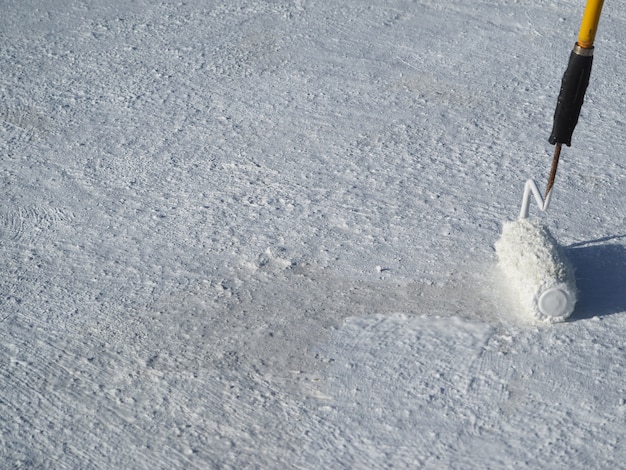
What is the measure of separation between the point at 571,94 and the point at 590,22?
21cm

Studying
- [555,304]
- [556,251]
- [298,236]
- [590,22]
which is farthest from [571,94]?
[298,236]

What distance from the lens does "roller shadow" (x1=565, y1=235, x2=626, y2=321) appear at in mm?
2707

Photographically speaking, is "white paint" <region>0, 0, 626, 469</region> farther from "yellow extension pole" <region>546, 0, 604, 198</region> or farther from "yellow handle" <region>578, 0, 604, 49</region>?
"yellow handle" <region>578, 0, 604, 49</region>

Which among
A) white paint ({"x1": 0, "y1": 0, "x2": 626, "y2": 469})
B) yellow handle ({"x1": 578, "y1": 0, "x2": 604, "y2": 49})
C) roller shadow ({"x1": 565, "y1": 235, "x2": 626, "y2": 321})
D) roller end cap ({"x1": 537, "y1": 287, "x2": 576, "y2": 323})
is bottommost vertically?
white paint ({"x1": 0, "y1": 0, "x2": 626, "y2": 469})

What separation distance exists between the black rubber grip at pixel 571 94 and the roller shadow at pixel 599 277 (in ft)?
1.60

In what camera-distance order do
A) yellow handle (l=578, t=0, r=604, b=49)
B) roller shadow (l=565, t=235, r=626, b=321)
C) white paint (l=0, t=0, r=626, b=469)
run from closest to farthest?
white paint (l=0, t=0, r=626, b=469) < yellow handle (l=578, t=0, r=604, b=49) < roller shadow (l=565, t=235, r=626, b=321)

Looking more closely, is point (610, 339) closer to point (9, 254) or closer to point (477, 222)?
point (477, 222)

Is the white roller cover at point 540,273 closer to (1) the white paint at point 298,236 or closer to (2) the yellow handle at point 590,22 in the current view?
(1) the white paint at point 298,236

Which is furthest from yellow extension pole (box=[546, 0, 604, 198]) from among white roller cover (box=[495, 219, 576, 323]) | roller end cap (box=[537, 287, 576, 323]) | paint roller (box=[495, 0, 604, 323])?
roller end cap (box=[537, 287, 576, 323])

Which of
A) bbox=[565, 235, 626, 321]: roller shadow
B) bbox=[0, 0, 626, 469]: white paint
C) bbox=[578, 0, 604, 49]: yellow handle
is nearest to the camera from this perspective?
bbox=[0, 0, 626, 469]: white paint

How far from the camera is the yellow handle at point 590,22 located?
246cm

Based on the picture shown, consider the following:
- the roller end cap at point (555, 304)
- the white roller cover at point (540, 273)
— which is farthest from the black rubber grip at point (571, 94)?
the roller end cap at point (555, 304)

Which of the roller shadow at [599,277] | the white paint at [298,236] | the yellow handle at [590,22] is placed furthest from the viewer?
the roller shadow at [599,277]

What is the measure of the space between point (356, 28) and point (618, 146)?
5.21 ft
